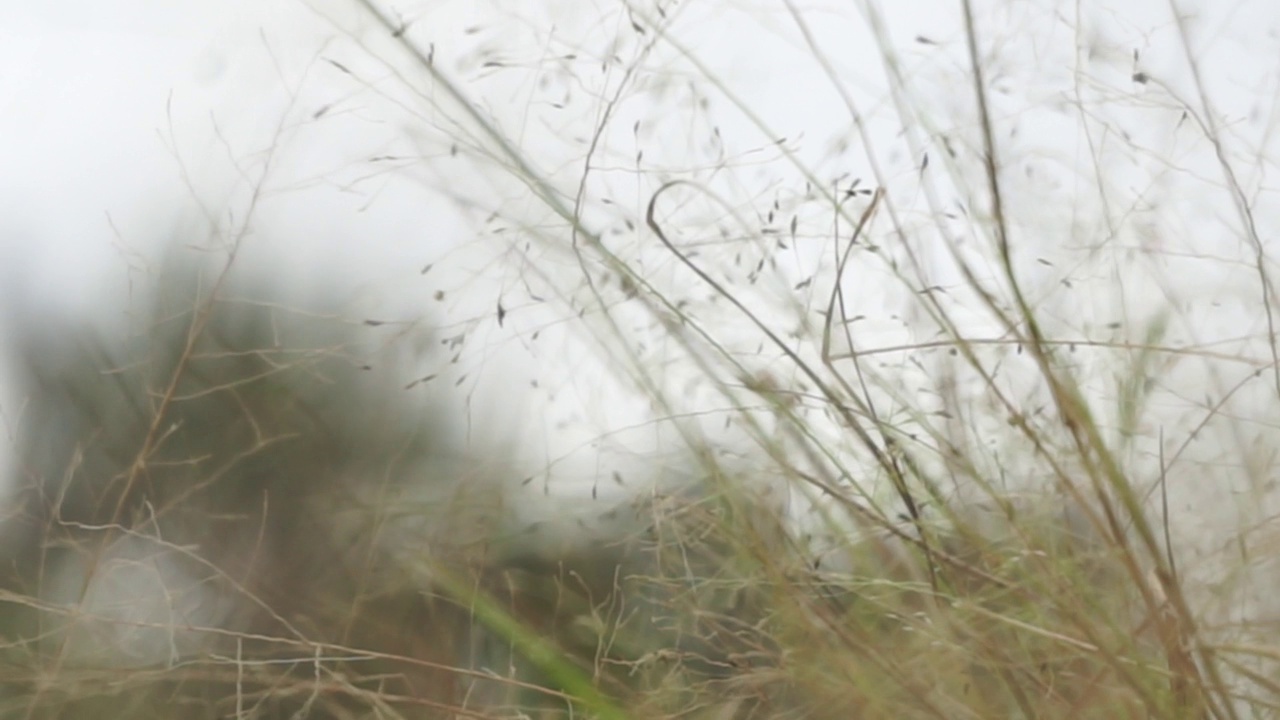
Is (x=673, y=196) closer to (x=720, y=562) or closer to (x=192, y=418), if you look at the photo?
(x=720, y=562)

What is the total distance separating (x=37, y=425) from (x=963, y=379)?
663mm

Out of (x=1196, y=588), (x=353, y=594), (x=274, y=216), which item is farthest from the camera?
(x=274, y=216)

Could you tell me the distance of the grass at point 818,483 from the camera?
0.43 metres

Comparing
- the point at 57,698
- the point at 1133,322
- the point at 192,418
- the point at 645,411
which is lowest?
the point at 57,698

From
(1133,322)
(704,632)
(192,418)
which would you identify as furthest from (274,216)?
(1133,322)

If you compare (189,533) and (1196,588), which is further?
(189,533)

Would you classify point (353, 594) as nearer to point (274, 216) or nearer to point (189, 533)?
point (189, 533)

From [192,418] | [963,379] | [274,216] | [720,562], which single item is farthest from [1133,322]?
[192,418]

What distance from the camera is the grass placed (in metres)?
0.43

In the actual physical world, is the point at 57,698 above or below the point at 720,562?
below

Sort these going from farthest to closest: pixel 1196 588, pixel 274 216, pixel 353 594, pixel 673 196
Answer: pixel 274 216, pixel 353 594, pixel 673 196, pixel 1196 588

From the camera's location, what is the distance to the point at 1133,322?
1.72ft

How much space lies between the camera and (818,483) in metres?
0.40

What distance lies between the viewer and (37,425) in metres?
0.83
